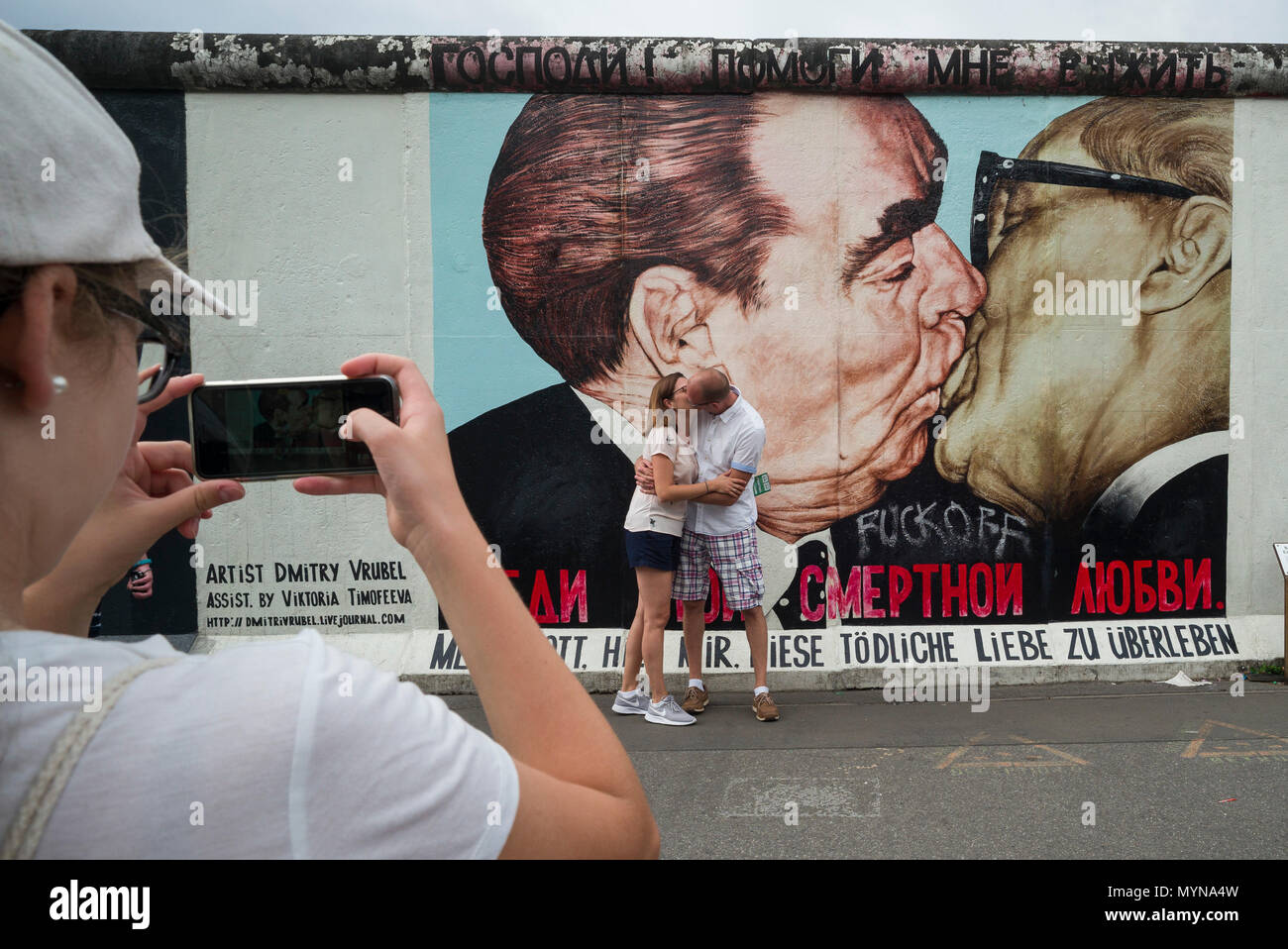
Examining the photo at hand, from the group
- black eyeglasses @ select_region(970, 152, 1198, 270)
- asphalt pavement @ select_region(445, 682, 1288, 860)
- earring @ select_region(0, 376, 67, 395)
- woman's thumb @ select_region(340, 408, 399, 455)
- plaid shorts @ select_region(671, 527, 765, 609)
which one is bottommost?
asphalt pavement @ select_region(445, 682, 1288, 860)

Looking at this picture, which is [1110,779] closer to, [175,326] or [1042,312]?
[1042,312]

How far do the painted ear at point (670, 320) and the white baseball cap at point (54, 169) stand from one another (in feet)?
18.1

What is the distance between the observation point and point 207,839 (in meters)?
0.63

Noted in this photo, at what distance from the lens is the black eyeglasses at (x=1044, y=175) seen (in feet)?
20.4

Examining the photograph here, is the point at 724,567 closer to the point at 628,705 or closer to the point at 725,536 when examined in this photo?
the point at 725,536

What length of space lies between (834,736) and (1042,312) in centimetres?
358

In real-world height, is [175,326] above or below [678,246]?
below

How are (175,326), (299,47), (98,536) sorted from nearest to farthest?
(175,326), (98,536), (299,47)

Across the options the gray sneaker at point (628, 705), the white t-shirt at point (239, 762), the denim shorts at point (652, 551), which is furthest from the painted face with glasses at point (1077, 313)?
the white t-shirt at point (239, 762)

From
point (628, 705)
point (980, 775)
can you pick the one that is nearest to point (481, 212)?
point (628, 705)

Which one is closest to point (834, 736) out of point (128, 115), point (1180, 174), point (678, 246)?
point (678, 246)

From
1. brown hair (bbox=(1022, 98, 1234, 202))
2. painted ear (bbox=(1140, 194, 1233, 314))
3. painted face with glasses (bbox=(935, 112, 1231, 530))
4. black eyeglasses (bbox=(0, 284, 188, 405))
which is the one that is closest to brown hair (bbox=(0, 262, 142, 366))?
black eyeglasses (bbox=(0, 284, 188, 405))

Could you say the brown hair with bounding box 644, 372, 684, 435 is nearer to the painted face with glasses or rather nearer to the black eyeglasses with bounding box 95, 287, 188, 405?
the painted face with glasses

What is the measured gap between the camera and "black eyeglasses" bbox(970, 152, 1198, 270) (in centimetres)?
621
